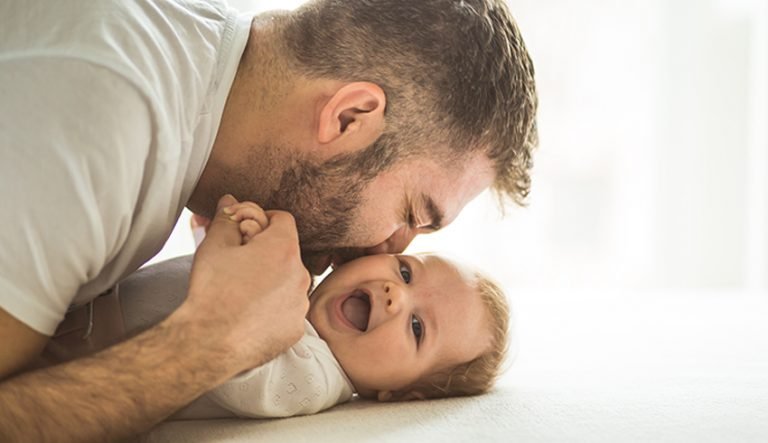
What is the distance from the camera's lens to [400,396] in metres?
1.76

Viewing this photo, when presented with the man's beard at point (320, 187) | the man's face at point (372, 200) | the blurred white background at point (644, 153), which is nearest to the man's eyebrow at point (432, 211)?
the man's face at point (372, 200)

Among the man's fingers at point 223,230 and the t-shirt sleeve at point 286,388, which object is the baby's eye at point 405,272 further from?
the man's fingers at point 223,230

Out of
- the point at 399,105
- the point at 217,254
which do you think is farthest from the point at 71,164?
the point at 399,105

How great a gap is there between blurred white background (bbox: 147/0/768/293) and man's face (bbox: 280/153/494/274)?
257cm

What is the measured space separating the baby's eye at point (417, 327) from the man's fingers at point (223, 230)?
0.38 m

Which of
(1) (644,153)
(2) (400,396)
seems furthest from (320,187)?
(1) (644,153)

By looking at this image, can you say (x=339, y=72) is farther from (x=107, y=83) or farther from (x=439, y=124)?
(x=107, y=83)

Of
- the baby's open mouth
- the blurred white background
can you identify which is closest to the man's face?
the baby's open mouth

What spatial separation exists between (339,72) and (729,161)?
11.2 ft

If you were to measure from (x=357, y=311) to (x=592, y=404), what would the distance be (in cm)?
50

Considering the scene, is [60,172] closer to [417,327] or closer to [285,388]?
[285,388]

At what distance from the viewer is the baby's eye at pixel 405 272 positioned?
182cm

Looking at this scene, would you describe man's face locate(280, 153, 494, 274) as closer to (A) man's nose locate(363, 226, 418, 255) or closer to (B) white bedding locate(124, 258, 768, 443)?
(A) man's nose locate(363, 226, 418, 255)

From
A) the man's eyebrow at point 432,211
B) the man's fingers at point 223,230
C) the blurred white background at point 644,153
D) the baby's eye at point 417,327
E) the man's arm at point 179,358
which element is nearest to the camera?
the man's arm at point 179,358
